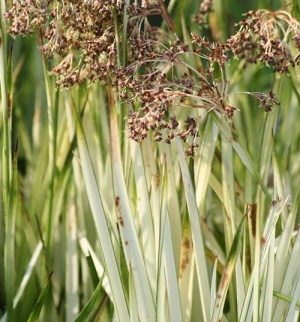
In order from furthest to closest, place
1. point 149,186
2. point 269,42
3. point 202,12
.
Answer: point 202,12 < point 149,186 < point 269,42

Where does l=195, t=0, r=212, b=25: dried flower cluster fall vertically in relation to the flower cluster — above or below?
above

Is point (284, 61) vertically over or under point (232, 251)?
over

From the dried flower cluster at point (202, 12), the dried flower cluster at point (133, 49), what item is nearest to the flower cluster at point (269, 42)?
the dried flower cluster at point (133, 49)

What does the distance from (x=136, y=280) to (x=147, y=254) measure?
92 millimetres

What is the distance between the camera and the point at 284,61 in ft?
3.51

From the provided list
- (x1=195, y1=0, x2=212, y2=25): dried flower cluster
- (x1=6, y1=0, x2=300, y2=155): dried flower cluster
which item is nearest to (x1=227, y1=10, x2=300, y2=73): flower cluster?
(x1=6, y1=0, x2=300, y2=155): dried flower cluster

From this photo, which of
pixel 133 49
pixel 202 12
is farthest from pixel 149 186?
pixel 202 12

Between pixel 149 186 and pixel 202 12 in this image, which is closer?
pixel 149 186

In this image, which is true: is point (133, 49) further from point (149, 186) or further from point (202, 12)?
point (202, 12)

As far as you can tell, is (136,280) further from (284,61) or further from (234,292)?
(284,61)

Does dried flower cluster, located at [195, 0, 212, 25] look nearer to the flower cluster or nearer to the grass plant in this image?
the grass plant

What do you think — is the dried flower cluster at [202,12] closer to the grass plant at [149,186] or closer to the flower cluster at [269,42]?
the grass plant at [149,186]

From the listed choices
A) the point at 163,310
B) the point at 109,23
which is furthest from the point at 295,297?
the point at 109,23

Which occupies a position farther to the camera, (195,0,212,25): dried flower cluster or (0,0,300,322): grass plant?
(195,0,212,25): dried flower cluster
